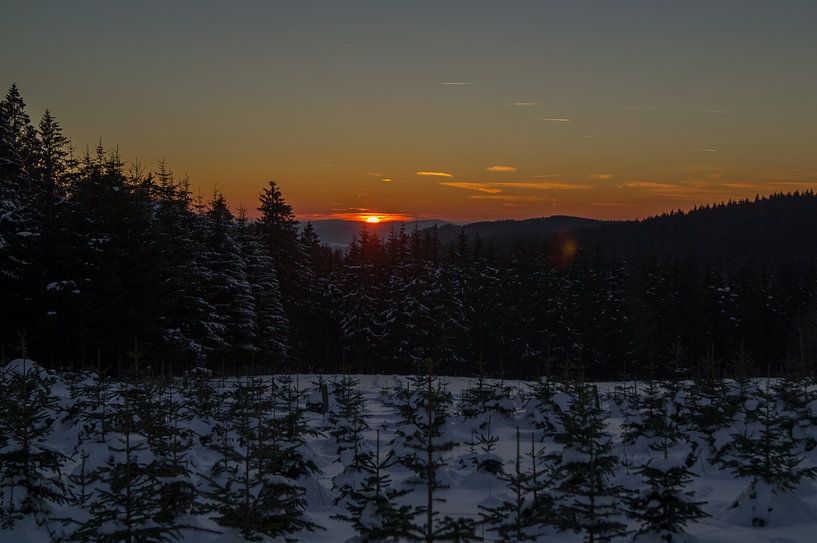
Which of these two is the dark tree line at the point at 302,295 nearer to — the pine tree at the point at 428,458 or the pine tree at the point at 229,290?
the pine tree at the point at 229,290

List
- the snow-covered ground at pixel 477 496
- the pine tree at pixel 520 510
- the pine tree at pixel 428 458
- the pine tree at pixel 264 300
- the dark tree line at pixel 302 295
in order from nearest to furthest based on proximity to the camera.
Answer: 1. the pine tree at pixel 428 458
2. the pine tree at pixel 520 510
3. the snow-covered ground at pixel 477 496
4. the dark tree line at pixel 302 295
5. the pine tree at pixel 264 300

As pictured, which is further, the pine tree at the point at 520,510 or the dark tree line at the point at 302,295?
the dark tree line at the point at 302,295

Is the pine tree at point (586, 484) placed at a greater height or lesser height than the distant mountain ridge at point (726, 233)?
lesser

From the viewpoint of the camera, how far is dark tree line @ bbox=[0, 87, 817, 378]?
97.5 ft

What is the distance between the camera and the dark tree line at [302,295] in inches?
1170

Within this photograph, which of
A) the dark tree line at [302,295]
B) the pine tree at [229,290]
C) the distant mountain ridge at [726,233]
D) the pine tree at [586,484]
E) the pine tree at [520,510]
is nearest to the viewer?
the pine tree at [520,510]

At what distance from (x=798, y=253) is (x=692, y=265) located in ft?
246

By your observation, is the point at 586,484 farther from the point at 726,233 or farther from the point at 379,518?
the point at 726,233

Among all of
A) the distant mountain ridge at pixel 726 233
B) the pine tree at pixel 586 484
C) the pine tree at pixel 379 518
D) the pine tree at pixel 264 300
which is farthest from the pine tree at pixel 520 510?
the distant mountain ridge at pixel 726 233

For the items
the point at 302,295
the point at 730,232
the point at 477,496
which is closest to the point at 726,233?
the point at 730,232

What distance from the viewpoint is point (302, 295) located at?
5512cm

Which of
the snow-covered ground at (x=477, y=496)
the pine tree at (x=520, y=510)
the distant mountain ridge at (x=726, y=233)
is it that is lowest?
the snow-covered ground at (x=477, y=496)

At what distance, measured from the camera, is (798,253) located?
12138cm

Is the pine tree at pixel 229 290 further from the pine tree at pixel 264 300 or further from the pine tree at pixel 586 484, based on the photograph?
the pine tree at pixel 586 484
